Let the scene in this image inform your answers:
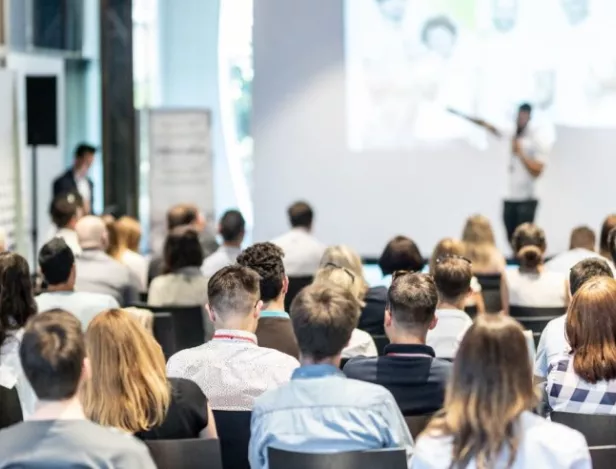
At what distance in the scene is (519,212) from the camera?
1061 centimetres

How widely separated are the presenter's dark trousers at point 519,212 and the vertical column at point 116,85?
3.69 metres

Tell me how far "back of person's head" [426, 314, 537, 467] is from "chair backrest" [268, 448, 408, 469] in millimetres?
357

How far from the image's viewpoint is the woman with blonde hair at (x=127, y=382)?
3021 mm

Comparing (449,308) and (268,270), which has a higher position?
(268,270)

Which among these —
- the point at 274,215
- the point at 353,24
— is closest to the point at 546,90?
the point at 353,24

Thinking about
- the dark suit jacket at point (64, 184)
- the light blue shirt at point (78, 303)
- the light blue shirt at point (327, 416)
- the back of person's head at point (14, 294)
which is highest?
the dark suit jacket at point (64, 184)

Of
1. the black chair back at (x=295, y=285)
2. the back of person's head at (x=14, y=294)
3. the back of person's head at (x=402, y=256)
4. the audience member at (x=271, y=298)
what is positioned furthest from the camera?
the black chair back at (x=295, y=285)

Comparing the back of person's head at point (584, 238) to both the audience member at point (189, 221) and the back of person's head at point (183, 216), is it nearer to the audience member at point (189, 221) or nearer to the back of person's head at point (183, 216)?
the audience member at point (189, 221)

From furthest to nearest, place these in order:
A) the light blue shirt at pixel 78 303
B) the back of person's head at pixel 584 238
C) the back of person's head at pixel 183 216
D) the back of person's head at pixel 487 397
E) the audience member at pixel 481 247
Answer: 1. the back of person's head at pixel 183 216
2. the audience member at pixel 481 247
3. the back of person's head at pixel 584 238
4. the light blue shirt at pixel 78 303
5. the back of person's head at pixel 487 397

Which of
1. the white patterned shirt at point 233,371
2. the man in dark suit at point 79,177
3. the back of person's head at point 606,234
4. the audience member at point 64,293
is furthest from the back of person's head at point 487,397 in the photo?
the man in dark suit at point 79,177

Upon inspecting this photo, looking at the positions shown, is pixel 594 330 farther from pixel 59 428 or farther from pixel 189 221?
pixel 189 221

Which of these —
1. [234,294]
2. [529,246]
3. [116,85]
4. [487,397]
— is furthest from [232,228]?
[116,85]

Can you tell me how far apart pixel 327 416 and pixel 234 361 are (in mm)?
673

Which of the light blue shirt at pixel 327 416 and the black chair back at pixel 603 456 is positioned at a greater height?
the light blue shirt at pixel 327 416
